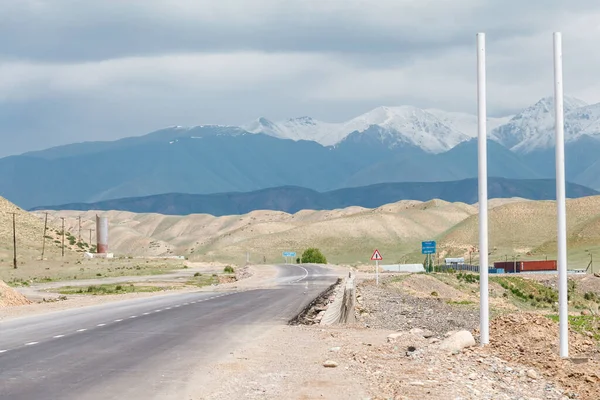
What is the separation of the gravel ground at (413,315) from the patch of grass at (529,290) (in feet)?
100

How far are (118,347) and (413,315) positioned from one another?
48.2 ft

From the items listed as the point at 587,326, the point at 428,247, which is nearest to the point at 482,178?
the point at 587,326

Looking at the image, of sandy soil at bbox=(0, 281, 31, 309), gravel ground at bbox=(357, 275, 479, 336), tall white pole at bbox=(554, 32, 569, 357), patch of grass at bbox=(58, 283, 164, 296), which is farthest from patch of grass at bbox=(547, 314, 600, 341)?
patch of grass at bbox=(58, 283, 164, 296)

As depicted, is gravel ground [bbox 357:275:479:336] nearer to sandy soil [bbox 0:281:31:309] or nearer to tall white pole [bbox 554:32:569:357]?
tall white pole [bbox 554:32:569:357]

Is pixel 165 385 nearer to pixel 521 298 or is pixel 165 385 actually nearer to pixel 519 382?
pixel 519 382

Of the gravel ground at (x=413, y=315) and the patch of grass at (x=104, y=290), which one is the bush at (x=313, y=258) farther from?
the gravel ground at (x=413, y=315)

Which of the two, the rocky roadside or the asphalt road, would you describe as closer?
the rocky roadside

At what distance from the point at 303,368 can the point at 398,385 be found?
3.31 m

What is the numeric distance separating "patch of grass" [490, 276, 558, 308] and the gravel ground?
30.5 meters

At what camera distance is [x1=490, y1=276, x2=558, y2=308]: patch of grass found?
244 ft

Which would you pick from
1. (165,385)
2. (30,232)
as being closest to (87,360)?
(165,385)

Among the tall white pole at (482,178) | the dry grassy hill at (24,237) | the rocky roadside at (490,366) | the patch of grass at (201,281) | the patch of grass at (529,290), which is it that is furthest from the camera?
the dry grassy hill at (24,237)

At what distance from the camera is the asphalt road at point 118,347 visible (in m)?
15.3

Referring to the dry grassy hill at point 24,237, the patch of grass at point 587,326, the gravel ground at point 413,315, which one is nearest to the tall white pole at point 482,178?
the gravel ground at point 413,315
